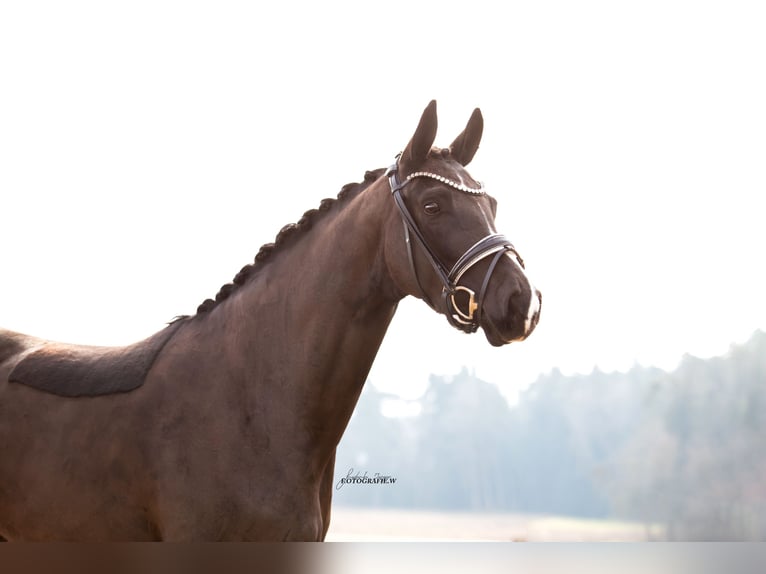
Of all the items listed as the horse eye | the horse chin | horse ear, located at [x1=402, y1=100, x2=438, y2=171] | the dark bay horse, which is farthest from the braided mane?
the horse chin

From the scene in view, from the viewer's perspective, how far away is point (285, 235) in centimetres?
253

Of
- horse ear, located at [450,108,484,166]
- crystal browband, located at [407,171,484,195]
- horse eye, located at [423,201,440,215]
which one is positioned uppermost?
horse ear, located at [450,108,484,166]

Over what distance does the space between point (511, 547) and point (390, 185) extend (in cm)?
139

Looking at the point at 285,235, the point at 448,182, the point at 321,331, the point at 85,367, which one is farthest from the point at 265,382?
the point at 448,182

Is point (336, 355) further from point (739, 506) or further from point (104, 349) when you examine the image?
point (739, 506)

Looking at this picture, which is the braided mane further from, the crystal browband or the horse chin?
the horse chin

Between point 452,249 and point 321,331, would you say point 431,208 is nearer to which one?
point 452,249

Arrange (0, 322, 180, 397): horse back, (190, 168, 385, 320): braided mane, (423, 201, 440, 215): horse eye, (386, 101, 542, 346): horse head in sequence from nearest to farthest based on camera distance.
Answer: (386, 101, 542, 346): horse head → (423, 201, 440, 215): horse eye → (0, 322, 180, 397): horse back → (190, 168, 385, 320): braided mane

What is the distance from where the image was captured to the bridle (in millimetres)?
2059

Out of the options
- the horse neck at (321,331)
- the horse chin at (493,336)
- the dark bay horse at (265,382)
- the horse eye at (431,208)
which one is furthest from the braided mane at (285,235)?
the horse chin at (493,336)

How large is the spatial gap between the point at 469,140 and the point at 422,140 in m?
0.26

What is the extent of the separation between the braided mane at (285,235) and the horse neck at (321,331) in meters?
0.13

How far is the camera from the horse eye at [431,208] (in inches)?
86.5

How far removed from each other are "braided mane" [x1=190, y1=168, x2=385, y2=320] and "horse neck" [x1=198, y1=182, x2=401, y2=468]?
0.44ft
